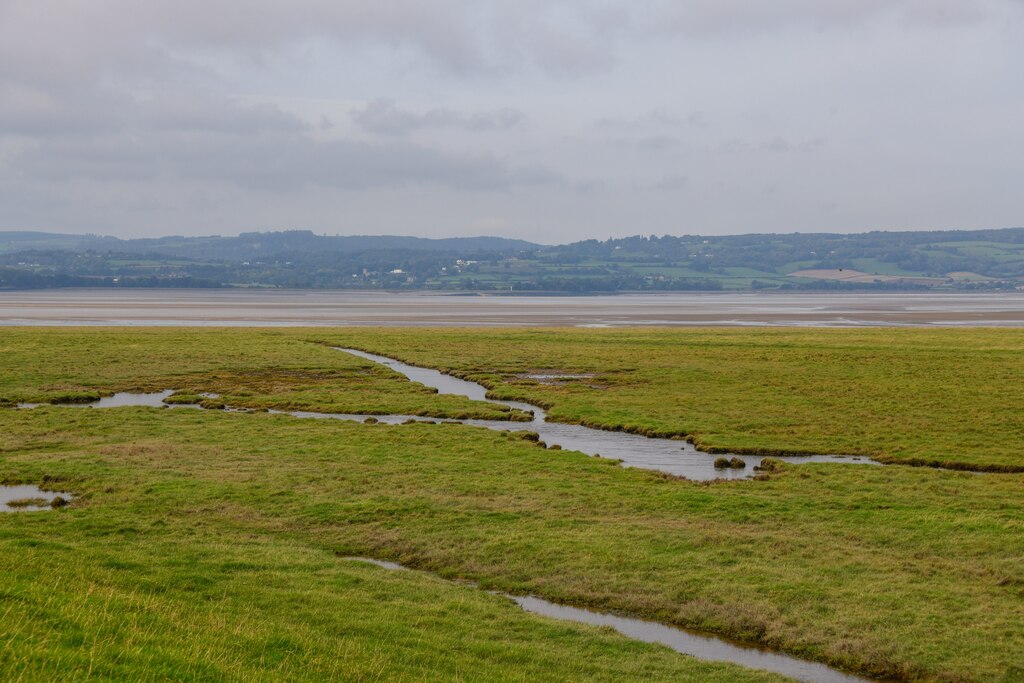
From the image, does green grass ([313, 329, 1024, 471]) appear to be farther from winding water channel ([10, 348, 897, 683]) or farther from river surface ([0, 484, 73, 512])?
river surface ([0, 484, 73, 512])

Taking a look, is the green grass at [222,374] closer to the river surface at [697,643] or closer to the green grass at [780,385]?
the green grass at [780,385]

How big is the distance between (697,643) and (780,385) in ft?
132

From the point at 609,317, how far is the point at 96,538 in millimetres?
130997

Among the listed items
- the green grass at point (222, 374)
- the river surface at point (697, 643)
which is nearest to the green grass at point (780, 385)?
the green grass at point (222, 374)

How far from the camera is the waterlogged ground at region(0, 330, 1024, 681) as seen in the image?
574 inches

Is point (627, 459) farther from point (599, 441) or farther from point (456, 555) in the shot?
point (456, 555)

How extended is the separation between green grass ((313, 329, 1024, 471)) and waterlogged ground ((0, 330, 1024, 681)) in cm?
129

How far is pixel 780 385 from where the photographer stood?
55812 millimetres

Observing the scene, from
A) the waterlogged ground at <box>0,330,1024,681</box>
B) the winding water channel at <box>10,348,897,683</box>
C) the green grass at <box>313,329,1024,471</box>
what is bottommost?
the winding water channel at <box>10,348,897,683</box>

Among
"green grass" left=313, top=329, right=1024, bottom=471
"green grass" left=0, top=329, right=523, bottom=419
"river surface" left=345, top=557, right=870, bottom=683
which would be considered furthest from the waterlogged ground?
"green grass" left=0, top=329, right=523, bottom=419

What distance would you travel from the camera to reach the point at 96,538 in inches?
870

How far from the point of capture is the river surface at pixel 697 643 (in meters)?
16.5

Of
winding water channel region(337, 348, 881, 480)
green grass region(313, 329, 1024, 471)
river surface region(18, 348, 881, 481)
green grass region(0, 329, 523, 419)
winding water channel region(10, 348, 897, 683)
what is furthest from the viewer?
green grass region(0, 329, 523, 419)

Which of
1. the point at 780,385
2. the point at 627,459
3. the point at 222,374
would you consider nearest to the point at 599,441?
the point at 627,459
